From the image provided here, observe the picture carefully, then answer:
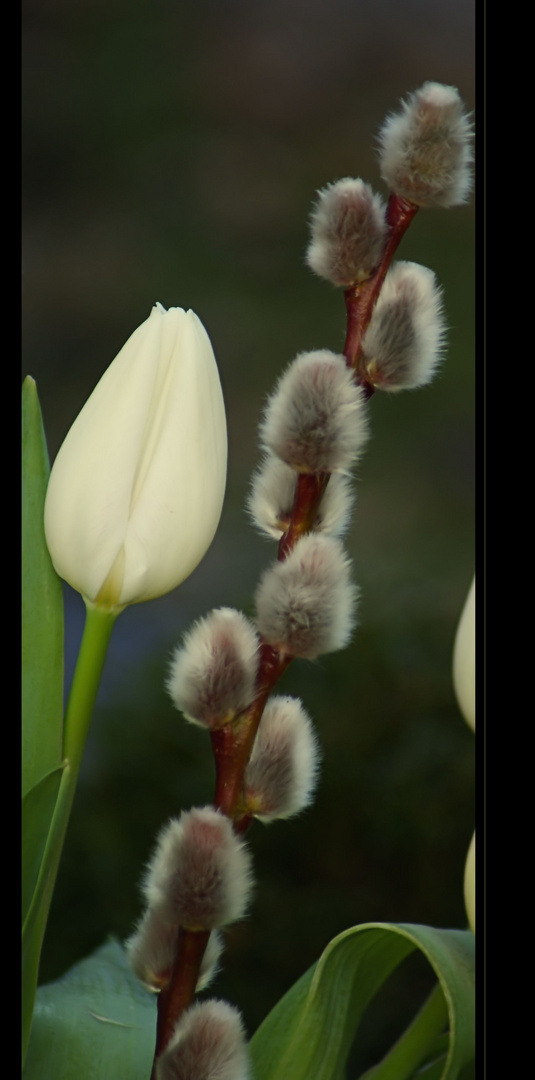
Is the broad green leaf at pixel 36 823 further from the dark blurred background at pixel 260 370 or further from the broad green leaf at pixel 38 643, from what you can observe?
the dark blurred background at pixel 260 370

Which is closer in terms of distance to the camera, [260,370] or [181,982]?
[181,982]

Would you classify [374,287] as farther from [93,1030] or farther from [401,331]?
[93,1030]

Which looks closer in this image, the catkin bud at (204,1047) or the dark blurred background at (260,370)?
the catkin bud at (204,1047)

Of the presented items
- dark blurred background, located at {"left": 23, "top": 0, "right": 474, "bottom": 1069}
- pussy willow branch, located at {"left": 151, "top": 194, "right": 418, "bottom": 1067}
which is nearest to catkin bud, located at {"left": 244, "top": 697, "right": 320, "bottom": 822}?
pussy willow branch, located at {"left": 151, "top": 194, "right": 418, "bottom": 1067}

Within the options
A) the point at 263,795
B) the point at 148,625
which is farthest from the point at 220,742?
the point at 148,625

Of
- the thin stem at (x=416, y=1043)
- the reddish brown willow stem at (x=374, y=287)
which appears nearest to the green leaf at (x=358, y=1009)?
the thin stem at (x=416, y=1043)

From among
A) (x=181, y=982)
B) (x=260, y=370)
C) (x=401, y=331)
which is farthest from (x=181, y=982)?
(x=260, y=370)
